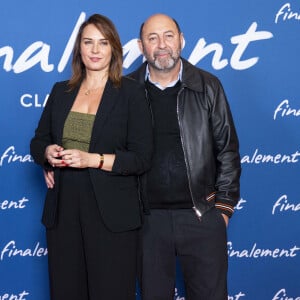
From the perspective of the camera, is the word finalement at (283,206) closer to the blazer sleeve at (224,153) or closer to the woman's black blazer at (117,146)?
the blazer sleeve at (224,153)

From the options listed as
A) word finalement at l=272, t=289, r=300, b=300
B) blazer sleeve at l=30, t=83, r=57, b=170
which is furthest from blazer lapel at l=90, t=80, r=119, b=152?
word finalement at l=272, t=289, r=300, b=300

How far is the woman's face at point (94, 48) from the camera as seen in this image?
1821 millimetres

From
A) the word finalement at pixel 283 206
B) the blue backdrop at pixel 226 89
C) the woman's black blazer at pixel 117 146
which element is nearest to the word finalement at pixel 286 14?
the blue backdrop at pixel 226 89

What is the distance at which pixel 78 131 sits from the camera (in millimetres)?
1787

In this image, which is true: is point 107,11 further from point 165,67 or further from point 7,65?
point 165,67

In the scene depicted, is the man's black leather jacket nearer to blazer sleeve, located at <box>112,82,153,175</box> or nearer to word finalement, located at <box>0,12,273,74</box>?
blazer sleeve, located at <box>112,82,153,175</box>

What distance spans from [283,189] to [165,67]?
1083 mm

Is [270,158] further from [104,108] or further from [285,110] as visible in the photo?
[104,108]

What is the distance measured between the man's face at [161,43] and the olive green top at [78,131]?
39cm

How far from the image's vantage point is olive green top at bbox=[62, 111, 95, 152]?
177cm

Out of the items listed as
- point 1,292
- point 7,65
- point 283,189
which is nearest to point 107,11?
point 7,65

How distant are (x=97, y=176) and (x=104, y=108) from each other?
230mm

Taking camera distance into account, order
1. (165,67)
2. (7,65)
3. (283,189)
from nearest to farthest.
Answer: (165,67) → (7,65) → (283,189)

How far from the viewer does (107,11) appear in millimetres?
2570
